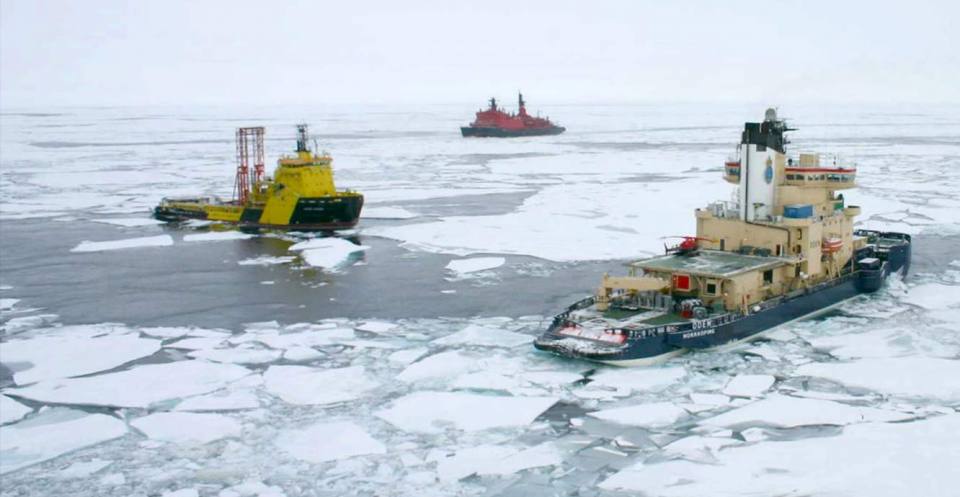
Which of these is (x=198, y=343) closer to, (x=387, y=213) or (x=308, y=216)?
(x=308, y=216)

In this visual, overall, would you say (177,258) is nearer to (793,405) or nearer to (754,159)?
(754,159)

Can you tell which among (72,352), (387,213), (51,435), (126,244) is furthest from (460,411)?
(387,213)

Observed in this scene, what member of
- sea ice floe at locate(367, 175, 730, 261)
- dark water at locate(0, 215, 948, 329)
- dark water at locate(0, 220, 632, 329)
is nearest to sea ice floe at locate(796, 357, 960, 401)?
dark water at locate(0, 215, 948, 329)

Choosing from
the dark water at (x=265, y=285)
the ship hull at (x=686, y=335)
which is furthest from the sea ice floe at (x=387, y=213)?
the ship hull at (x=686, y=335)

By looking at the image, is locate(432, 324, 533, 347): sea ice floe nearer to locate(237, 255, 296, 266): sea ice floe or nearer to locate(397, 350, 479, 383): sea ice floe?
locate(397, 350, 479, 383): sea ice floe

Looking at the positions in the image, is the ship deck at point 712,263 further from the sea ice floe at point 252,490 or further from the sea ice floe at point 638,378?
the sea ice floe at point 252,490

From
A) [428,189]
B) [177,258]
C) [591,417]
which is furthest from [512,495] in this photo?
[428,189]
